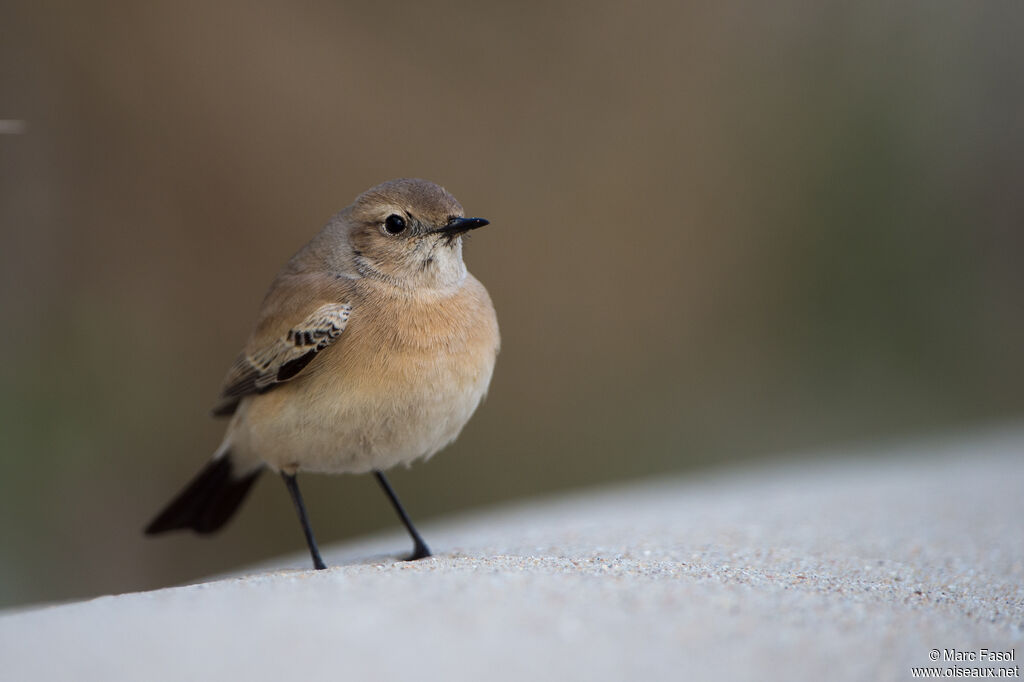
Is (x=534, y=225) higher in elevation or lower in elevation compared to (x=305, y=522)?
higher

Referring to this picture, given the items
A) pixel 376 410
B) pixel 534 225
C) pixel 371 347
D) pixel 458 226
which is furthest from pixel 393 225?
pixel 534 225

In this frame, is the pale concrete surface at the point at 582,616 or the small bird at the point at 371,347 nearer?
the pale concrete surface at the point at 582,616

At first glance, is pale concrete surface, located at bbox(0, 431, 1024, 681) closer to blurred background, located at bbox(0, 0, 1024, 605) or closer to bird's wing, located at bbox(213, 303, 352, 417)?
bird's wing, located at bbox(213, 303, 352, 417)

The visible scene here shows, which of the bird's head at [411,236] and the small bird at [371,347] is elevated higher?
the bird's head at [411,236]

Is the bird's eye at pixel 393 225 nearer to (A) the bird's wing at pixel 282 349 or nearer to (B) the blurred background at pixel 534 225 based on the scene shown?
(A) the bird's wing at pixel 282 349

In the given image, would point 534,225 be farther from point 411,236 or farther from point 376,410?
point 376,410

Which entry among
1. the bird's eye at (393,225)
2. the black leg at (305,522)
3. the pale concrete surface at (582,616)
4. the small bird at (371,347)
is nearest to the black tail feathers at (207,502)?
the small bird at (371,347)
